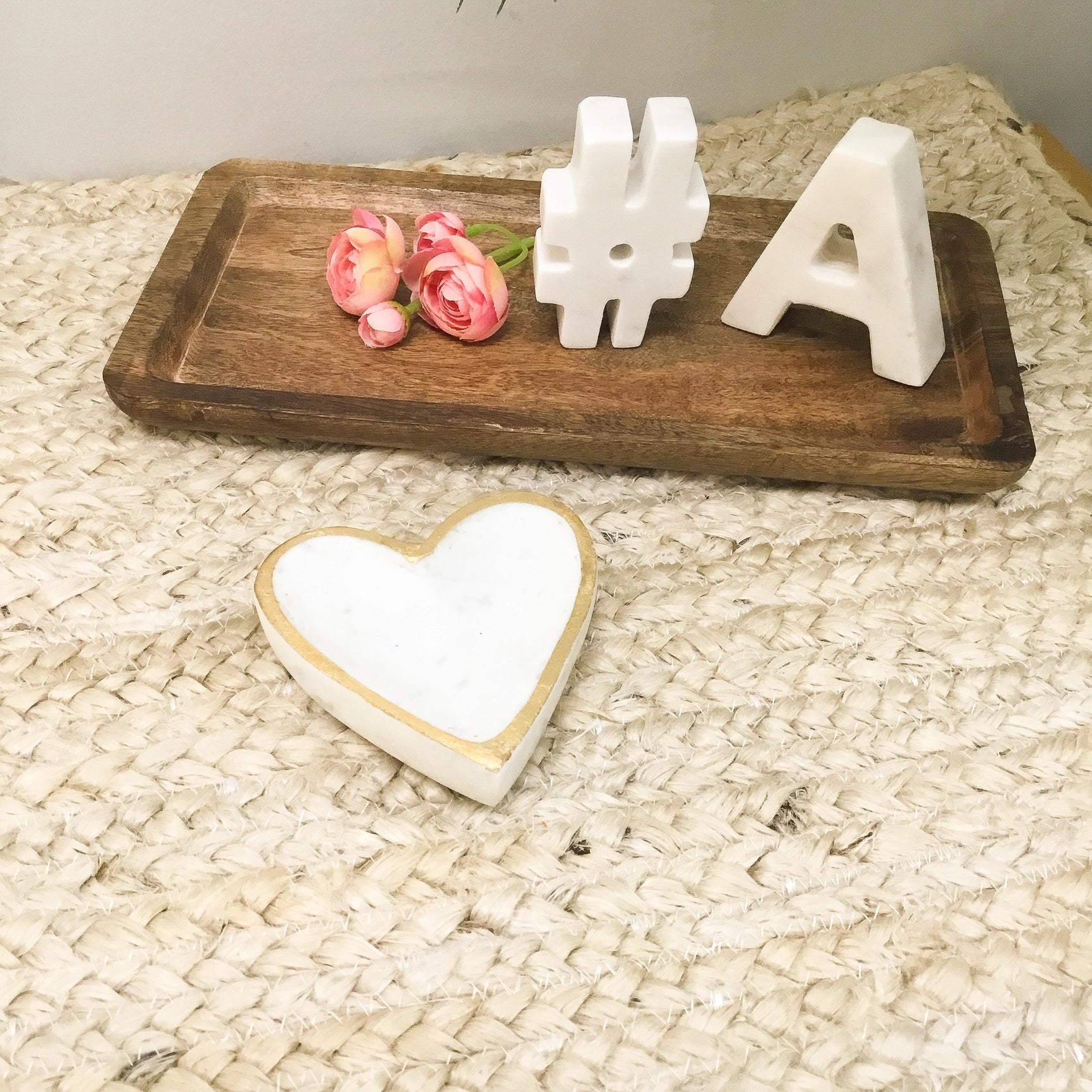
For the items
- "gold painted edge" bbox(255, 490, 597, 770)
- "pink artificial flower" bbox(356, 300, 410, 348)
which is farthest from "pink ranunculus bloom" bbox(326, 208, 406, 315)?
"gold painted edge" bbox(255, 490, 597, 770)

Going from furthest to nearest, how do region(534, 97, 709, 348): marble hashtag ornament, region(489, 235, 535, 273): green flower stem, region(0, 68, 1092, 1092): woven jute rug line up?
region(489, 235, 535, 273): green flower stem < region(534, 97, 709, 348): marble hashtag ornament < region(0, 68, 1092, 1092): woven jute rug

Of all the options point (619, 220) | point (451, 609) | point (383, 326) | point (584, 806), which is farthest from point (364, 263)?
point (584, 806)

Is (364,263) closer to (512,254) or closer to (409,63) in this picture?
(512,254)

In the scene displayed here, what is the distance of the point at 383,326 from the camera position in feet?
2.43

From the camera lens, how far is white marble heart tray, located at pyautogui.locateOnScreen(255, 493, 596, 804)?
543 millimetres

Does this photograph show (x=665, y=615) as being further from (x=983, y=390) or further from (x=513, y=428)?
(x=983, y=390)

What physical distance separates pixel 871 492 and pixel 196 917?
515 millimetres

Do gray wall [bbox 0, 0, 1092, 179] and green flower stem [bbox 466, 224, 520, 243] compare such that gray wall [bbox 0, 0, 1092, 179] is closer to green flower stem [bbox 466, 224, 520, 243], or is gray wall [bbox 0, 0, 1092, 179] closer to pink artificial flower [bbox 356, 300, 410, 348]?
green flower stem [bbox 466, 224, 520, 243]

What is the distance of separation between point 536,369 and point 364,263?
0.48 feet

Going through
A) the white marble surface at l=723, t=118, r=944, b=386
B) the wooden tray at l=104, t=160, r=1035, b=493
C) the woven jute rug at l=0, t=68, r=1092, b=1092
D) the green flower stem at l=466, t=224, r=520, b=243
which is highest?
the white marble surface at l=723, t=118, r=944, b=386

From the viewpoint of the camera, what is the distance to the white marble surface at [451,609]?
56 cm

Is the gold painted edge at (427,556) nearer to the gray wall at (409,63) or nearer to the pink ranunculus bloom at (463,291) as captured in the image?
the pink ranunculus bloom at (463,291)

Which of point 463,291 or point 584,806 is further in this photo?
point 463,291

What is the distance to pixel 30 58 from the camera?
3.02ft
